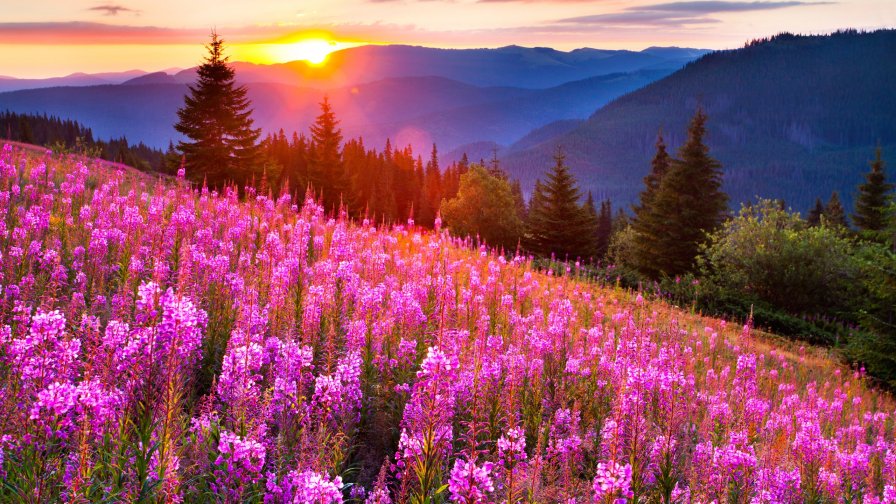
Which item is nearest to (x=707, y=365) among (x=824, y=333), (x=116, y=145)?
(x=824, y=333)

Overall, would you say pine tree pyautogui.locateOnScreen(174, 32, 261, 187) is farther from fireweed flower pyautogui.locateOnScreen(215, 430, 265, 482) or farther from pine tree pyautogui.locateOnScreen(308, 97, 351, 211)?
fireweed flower pyautogui.locateOnScreen(215, 430, 265, 482)

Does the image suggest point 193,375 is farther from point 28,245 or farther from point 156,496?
point 28,245

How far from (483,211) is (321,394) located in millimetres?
53474

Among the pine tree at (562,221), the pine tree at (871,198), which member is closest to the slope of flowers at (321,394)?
the pine tree at (562,221)

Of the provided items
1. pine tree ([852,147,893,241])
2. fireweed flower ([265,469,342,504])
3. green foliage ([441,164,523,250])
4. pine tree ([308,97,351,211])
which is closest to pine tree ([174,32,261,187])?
pine tree ([308,97,351,211])

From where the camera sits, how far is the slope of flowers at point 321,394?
2955mm

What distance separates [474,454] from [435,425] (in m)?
0.70

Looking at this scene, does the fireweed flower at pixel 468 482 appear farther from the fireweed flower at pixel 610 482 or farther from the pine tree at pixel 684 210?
the pine tree at pixel 684 210

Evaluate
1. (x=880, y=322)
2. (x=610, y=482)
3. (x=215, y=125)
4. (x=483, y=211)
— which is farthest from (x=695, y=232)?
(x=610, y=482)

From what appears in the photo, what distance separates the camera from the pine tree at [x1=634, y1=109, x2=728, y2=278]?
4084 centimetres

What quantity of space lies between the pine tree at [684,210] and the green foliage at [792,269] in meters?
7.60

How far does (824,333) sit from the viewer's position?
26.8m

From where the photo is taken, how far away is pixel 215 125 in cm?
4172

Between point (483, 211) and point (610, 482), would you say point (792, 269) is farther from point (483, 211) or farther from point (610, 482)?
point (610, 482)
